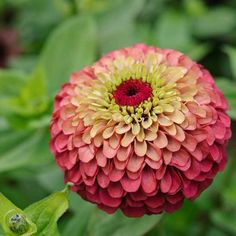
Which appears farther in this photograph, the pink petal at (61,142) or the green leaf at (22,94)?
the green leaf at (22,94)

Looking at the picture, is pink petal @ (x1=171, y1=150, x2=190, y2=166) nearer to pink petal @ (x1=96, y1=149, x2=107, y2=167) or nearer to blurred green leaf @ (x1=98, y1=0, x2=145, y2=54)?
pink petal @ (x1=96, y1=149, x2=107, y2=167)

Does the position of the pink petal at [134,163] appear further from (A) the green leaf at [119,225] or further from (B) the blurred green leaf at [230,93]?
(B) the blurred green leaf at [230,93]

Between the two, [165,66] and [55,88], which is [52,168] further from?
[165,66]

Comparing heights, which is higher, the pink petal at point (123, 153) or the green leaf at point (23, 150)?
the pink petal at point (123, 153)

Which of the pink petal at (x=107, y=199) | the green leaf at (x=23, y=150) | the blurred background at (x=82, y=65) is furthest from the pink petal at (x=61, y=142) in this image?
the green leaf at (x=23, y=150)

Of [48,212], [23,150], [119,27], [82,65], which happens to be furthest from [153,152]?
[119,27]

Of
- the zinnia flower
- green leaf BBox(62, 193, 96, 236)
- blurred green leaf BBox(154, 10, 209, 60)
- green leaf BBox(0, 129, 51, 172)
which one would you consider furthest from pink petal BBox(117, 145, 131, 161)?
blurred green leaf BBox(154, 10, 209, 60)
